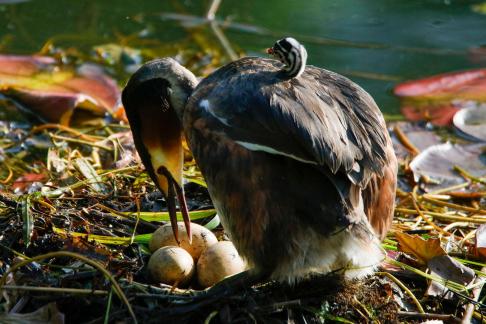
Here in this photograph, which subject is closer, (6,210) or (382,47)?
(6,210)

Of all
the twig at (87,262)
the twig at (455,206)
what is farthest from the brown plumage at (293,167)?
the twig at (455,206)

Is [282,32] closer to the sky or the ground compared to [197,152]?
closer to the ground

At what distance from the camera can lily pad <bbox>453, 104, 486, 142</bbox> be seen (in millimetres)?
6840

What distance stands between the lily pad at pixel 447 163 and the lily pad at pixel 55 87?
242cm

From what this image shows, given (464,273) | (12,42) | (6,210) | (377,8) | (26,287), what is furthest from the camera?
(377,8)

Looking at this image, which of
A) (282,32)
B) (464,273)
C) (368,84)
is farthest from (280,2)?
(464,273)

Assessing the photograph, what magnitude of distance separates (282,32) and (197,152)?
14.6 feet

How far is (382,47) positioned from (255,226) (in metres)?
4.63

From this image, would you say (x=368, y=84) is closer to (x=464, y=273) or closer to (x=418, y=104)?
(x=418, y=104)

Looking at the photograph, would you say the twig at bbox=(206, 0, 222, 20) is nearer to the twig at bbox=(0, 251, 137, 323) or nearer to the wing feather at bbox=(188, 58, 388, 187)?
the wing feather at bbox=(188, 58, 388, 187)

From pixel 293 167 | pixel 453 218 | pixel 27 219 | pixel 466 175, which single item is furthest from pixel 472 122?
pixel 27 219

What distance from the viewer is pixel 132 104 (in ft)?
15.4

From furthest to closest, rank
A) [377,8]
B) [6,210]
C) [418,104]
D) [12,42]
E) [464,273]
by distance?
[377,8], [12,42], [418,104], [6,210], [464,273]

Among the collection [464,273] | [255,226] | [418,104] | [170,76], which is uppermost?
[170,76]
